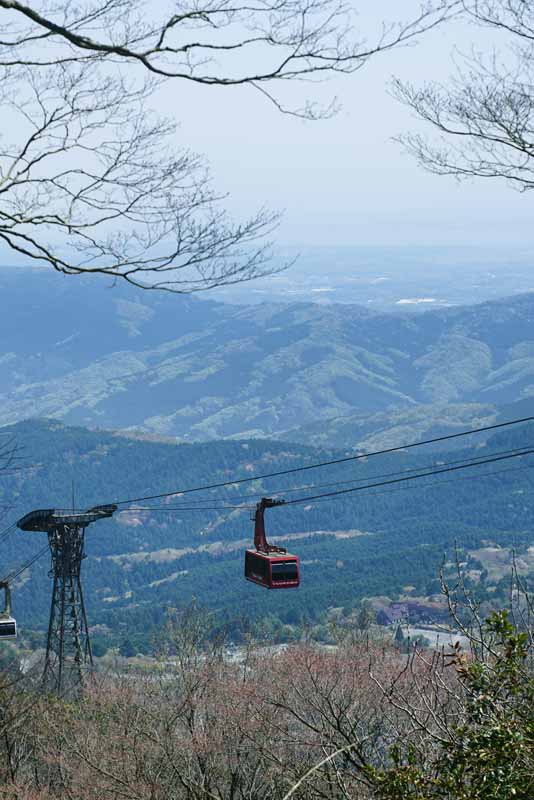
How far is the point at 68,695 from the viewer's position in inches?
1683

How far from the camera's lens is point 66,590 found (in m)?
41.6

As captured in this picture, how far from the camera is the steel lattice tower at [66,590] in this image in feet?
130

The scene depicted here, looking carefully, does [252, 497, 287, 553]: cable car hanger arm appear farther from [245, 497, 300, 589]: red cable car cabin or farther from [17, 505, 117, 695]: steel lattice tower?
[17, 505, 117, 695]: steel lattice tower

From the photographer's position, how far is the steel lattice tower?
39.7 m

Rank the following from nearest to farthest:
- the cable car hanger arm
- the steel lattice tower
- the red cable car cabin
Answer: the cable car hanger arm
the red cable car cabin
the steel lattice tower

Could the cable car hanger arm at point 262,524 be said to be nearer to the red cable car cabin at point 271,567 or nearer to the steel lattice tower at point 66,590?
the red cable car cabin at point 271,567

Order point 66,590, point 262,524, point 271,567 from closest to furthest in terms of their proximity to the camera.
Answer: point 262,524, point 271,567, point 66,590

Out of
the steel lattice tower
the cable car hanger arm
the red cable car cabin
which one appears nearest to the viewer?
the cable car hanger arm

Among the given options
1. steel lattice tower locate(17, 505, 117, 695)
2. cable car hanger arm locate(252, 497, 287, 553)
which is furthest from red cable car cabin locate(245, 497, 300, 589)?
steel lattice tower locate(17, 505, 117, 695)

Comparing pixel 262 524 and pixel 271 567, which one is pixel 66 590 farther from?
pixel 262 524

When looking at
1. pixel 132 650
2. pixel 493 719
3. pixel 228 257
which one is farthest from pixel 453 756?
pixel 132 650

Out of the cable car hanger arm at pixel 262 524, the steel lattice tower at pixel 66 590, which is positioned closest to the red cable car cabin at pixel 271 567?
the cable car hanger arm at pixel 262 524

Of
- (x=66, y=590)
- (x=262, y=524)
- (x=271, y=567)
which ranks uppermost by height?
(x=262, y=524)

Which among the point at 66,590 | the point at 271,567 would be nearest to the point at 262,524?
the point at 271,567
